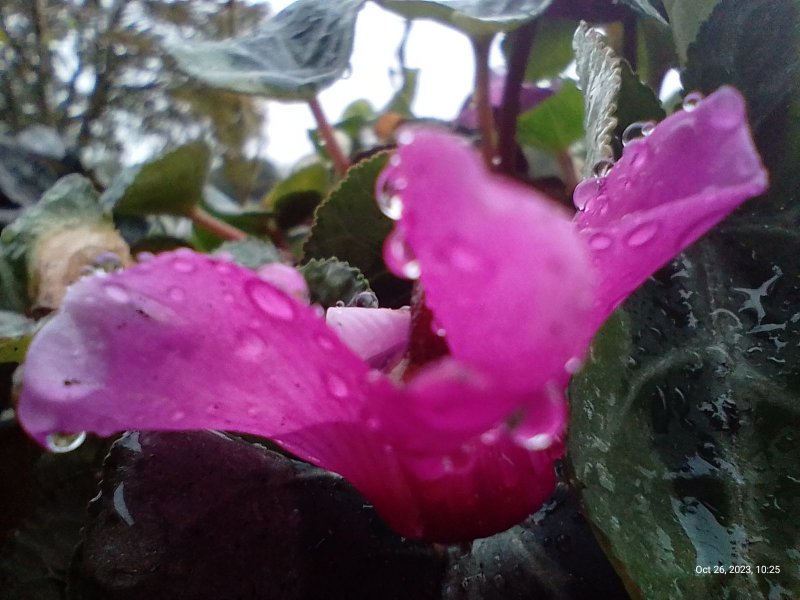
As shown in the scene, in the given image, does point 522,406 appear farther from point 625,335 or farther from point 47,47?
point 47,47

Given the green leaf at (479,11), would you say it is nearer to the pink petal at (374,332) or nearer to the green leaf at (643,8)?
the green leaf at (643,8)

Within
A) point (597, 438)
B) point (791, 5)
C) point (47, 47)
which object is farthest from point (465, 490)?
point (47, 47)

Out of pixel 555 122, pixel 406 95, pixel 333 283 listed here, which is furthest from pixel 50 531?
pixel 406 95

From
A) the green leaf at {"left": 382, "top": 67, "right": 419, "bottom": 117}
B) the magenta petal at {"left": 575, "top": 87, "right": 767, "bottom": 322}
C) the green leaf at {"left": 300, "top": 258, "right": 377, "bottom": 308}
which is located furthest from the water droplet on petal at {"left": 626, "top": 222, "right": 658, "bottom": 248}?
the green leaf at {"left": 382, "top": 67, "right": 419, "bottom": 117}

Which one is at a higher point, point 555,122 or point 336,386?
point 336,386

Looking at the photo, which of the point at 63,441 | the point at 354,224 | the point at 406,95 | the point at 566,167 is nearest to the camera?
the point at 63,441

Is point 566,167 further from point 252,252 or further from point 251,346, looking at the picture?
point 251,346

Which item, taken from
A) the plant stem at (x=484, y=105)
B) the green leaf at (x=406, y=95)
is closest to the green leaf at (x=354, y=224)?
the plant stem at (x=484, y=105)
